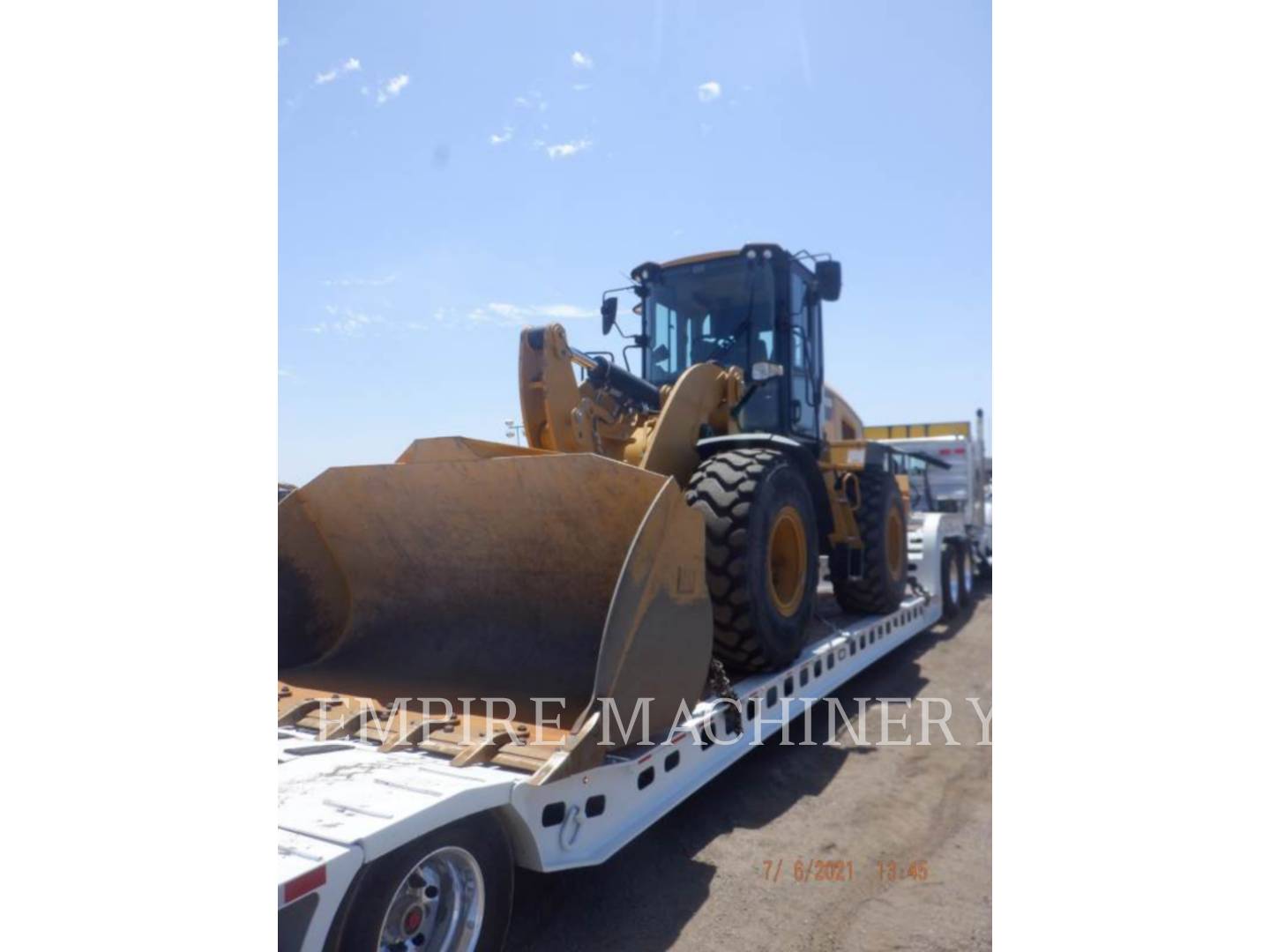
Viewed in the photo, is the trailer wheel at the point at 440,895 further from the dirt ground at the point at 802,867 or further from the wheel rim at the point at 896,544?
the wheel rim at the point at 896,544

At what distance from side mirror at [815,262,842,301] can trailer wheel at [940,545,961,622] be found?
347 cm

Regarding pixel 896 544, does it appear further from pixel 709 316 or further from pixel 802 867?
pixel 802 867

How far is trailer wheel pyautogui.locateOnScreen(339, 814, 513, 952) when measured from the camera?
6.00 ft

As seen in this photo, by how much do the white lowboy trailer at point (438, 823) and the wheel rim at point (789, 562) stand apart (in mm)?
1038

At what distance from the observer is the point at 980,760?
4.07 meters

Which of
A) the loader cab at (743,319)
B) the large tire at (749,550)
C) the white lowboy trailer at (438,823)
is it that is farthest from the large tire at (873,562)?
the white lowboy trailer at (438,823)

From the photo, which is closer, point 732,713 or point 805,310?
point 732,713

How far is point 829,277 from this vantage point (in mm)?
5223

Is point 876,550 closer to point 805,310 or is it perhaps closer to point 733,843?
point 805,310

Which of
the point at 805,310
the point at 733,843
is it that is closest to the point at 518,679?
the point at 733,843

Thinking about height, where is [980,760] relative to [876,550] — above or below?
below

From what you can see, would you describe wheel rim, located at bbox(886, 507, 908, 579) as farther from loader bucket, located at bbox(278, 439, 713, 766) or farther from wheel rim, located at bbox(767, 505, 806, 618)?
loader bucket, located at bbox(278, 439, 713, 766)

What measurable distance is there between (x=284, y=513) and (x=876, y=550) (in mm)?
3948

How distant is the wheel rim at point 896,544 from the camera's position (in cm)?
633
